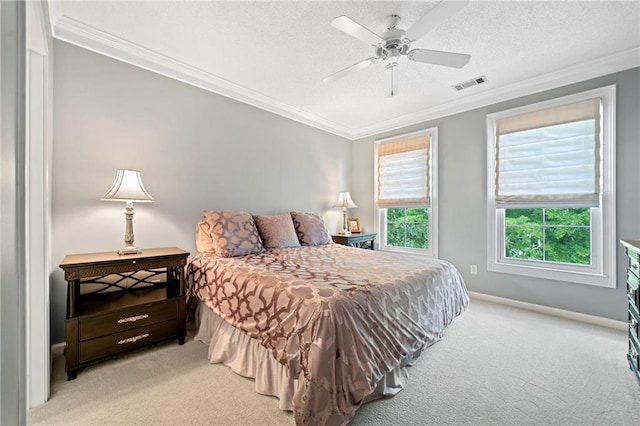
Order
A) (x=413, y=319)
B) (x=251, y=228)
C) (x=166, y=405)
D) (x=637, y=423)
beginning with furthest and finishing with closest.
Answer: (x=251, y=228)
(x=413, y=319)
(x=166, y=405)
(x=637, y=423)

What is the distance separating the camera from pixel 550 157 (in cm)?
305

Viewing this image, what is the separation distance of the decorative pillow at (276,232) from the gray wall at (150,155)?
1.43ft

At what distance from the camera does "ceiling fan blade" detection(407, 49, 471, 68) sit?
206cm

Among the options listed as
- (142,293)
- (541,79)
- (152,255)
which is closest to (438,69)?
(541,79)

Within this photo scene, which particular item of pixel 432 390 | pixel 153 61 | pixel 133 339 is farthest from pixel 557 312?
pixel 153 61

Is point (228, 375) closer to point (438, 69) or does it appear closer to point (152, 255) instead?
point (152, 255)

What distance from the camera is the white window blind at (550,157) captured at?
9.23 ft

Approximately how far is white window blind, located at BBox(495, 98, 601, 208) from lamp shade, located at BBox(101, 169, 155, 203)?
386 cm

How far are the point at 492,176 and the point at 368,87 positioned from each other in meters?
1.91

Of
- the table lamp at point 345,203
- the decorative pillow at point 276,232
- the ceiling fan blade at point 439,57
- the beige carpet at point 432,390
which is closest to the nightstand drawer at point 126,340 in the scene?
the beige carpet at point 432,390

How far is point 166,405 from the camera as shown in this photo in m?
1.61

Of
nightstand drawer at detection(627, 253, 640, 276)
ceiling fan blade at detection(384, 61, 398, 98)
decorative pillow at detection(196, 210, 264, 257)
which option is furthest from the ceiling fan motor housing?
nightstand drawer at detection(627, 253, 640, 276)

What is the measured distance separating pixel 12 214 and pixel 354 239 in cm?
375

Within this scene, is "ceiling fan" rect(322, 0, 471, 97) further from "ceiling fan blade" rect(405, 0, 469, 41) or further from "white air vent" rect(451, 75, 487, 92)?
"white air vent" rect(451, 75, 487, 92)
